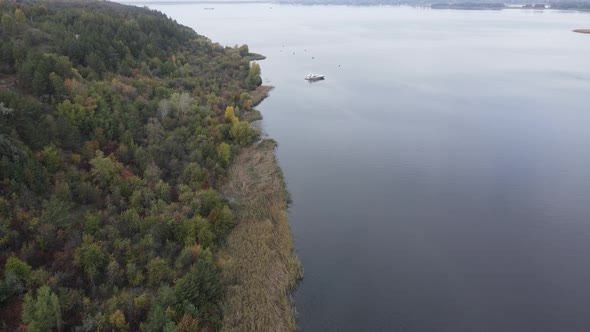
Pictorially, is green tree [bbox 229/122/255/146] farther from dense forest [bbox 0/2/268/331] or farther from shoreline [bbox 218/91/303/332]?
shoreline [bbox 218/91/303/332]

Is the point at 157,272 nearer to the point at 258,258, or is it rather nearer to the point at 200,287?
the point at 200,287

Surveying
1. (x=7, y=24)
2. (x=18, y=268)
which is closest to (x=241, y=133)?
(x=18, y=268)

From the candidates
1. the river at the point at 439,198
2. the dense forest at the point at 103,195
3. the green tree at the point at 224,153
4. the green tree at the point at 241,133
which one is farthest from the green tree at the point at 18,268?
the green tree at the point at 241,133

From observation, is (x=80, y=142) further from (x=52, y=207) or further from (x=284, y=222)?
(x=284, y=222)

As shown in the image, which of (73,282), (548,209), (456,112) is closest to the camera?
(73,282)

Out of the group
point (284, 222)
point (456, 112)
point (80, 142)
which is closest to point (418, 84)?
point (456, 112)

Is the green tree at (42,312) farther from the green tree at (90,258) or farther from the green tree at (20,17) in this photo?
the green tree at (20,17)

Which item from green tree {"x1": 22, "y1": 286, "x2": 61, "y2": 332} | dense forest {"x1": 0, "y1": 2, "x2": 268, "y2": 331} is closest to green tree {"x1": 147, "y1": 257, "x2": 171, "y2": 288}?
dense forest {"x1": 0, "y1": 2, "x2": 268, "y2": 331}
